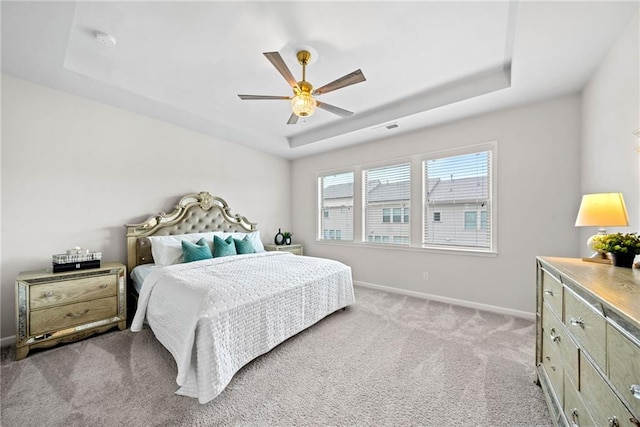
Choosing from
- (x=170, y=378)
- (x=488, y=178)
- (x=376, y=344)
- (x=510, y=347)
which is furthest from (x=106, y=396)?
(x=488, y=178)

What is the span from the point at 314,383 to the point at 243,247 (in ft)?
7.30

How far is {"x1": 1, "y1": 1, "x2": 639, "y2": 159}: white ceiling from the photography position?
1792mm


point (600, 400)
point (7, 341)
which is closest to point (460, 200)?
point (600, 400)

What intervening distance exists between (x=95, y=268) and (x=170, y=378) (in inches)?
61.8

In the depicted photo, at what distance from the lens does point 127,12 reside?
185cm

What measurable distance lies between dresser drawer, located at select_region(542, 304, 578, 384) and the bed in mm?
1885

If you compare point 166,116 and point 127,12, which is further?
point 166,116

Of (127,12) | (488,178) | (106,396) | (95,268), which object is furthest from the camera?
(488,178)

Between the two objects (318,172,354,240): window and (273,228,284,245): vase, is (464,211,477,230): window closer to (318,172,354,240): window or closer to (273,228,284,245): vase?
(318,172,354,240): window

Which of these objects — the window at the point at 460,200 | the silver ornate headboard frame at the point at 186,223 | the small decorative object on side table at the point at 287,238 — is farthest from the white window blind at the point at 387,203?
the silver ornate headboard frame at the point at 186,223

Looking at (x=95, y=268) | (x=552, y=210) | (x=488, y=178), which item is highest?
(x=488, y=178)

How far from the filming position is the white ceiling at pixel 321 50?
179 cm

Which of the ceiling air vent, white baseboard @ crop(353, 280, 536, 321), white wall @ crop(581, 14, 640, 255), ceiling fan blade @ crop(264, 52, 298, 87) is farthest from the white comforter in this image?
white wall @ crop(581, 14, 640, 255)

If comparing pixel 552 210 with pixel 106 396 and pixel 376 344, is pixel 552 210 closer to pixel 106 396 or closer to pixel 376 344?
pixel 376 344
